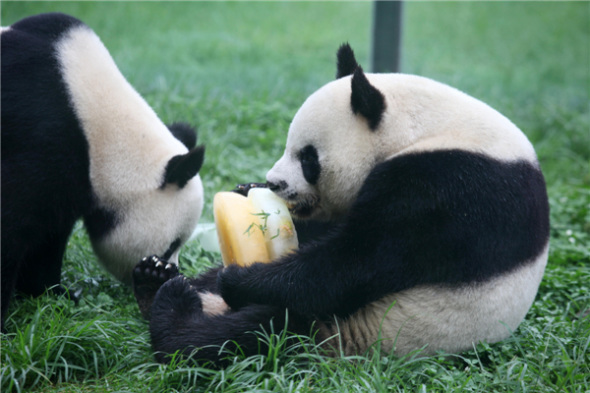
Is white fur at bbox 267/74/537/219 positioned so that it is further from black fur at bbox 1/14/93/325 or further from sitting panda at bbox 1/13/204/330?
black fur at bbox 1/14/93/325

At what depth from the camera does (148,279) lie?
154 inches

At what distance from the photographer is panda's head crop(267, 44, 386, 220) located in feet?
11.0

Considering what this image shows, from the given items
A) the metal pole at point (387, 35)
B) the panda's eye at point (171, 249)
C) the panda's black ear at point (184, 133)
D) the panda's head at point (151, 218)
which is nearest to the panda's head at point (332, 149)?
the panda's head at point (151, 218)

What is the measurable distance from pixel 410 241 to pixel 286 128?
14.7 ft

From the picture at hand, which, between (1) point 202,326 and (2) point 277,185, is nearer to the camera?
(1) point 202,326

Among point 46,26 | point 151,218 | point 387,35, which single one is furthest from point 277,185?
point 387,35

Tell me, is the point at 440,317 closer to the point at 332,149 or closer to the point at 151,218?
the point at 332,149

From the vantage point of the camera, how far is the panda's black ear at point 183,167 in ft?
13.0

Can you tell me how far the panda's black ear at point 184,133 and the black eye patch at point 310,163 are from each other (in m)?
1.41

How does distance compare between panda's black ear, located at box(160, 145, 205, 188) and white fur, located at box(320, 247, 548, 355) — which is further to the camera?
panda's black ear, located at box(160, 145, 205, 188)

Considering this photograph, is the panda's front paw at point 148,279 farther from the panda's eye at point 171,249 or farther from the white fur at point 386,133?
the white fur at point 386,133

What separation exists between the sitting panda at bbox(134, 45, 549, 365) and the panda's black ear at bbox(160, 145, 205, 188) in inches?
25.7

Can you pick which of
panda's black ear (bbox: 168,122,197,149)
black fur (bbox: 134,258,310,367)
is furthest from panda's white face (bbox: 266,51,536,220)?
panda's black ear (bbox: 168,122,197,149)

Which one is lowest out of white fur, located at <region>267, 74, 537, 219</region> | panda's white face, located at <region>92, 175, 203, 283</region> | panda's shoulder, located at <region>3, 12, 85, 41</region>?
panda's white face, located at <region>92, 175, 203, 283</region>
